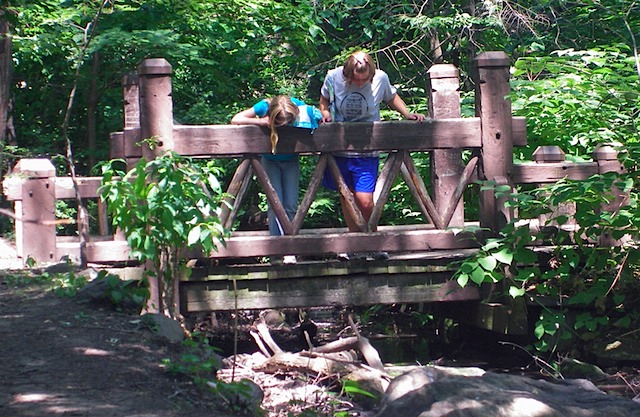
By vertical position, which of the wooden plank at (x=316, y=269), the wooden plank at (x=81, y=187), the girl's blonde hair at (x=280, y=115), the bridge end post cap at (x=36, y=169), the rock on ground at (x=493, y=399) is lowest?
the rock on ground at (x=493, y=399)

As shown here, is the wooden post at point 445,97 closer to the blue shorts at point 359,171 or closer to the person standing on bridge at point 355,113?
the person standing on bridge at point 355,113

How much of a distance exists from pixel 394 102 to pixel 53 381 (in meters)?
3.88

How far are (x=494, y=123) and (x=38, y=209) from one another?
14.1 feet

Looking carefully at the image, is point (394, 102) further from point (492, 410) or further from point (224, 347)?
point (492, 410)

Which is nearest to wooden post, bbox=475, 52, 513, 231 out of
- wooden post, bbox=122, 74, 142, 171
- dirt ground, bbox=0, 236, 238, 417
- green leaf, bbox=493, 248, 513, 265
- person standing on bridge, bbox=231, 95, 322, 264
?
green leaf, bbox=493, 248, 513, 265

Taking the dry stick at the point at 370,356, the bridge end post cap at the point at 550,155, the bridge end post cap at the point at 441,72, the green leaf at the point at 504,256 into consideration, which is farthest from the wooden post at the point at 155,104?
the bridge end post cap at the point at 550,155

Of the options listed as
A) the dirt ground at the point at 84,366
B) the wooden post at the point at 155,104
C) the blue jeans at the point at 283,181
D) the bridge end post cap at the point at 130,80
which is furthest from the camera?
the bridge end post cap at the point at 130,80

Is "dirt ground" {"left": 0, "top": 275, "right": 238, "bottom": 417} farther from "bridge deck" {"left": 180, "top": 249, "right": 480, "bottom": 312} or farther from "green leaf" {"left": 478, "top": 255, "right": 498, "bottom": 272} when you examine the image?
"green leaf" {"left": 478, "top": 255, "right": 498, "bottom": 272}

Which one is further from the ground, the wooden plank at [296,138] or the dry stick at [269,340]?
the wooden plank at [296,138]

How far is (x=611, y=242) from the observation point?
7172 millimetres

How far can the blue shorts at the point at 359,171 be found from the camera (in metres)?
7.17

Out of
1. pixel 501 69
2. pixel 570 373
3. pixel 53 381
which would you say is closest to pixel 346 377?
pixel 570 373

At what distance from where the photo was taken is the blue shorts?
7.17 meters

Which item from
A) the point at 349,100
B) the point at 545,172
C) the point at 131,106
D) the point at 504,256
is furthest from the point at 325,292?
the point at 131,106
